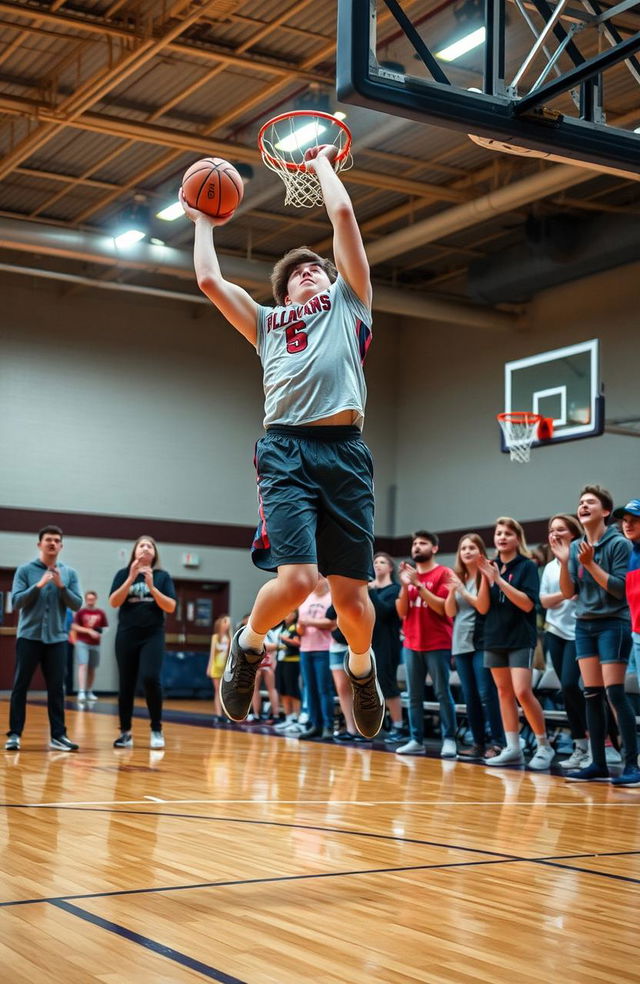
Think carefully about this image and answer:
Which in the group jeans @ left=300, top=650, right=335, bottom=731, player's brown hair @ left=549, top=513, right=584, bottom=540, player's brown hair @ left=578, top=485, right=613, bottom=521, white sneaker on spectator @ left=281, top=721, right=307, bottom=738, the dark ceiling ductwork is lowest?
white sneaker on spectator @ left=281, top=721, right=307, bottom=738

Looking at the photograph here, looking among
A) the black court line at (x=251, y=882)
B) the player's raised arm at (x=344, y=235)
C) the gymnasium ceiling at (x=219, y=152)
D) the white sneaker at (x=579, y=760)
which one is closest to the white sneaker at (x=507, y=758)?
the white sneaker at (x=579, y=760)

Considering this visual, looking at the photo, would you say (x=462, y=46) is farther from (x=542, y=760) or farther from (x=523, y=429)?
(x=542, y=760)

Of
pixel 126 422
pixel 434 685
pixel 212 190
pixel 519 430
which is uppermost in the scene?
pixel 126 422

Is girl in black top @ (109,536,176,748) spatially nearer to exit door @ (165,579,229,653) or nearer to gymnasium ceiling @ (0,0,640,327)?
gymnasium ceiling @ (0,0,640,327)

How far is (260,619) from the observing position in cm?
393

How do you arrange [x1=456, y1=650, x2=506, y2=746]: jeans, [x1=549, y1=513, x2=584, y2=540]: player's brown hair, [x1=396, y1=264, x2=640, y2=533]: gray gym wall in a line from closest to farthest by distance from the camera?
[x1=549, y1=513, x2=584, y2=540]: player's brown hair
[x1=456, y1=650, x2=506, y2=746]: jeans
[x1=396, y1=264, x2=640, y2=533]: gray gym wall

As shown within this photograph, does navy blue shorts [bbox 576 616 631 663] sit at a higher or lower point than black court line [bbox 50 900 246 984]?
higher

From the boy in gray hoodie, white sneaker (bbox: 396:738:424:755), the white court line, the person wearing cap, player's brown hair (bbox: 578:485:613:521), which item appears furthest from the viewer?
white sneaker (bbox: 396:738:424:755)

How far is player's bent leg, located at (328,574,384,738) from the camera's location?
4.03m

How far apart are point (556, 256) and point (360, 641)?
15.5m

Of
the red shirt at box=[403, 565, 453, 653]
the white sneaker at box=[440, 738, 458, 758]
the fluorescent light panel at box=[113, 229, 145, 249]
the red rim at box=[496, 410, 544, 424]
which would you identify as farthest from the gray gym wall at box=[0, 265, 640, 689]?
the white sneaker at box=[440, 738, 458, 758]

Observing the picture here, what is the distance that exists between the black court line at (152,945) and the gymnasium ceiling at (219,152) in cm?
1178

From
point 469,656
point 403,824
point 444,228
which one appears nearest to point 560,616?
point 469,656

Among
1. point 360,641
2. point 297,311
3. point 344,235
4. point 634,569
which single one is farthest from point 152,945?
point 634,569
